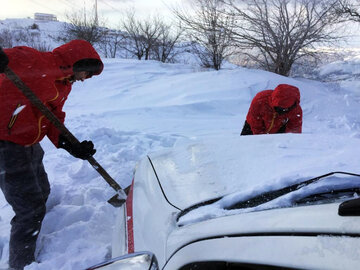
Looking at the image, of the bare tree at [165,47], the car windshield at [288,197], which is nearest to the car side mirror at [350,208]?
the car windshield at [288,197]

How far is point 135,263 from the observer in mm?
1076

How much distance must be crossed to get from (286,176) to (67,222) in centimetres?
188

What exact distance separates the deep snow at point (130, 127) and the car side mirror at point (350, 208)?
493 millimetres

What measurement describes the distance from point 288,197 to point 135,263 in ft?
1.96

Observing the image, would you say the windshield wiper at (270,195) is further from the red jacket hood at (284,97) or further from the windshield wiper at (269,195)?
the red jacket hood at (284,97)

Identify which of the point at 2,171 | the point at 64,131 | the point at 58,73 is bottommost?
the point at 2,171

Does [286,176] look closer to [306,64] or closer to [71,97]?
[71,97]

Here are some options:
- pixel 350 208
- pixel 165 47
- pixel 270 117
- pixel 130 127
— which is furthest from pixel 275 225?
pixel 165 47

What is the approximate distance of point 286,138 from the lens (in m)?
1.96

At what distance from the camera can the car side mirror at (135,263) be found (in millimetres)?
1059

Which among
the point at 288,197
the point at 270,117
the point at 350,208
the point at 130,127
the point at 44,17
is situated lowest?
the point at 130,127

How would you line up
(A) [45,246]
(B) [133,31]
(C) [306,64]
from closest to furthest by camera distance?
(A) [45,246] < (C) [306,64] < (B) [133,31]

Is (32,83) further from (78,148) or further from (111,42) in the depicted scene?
(111,42)

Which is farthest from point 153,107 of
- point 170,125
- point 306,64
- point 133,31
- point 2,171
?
point 133,31
